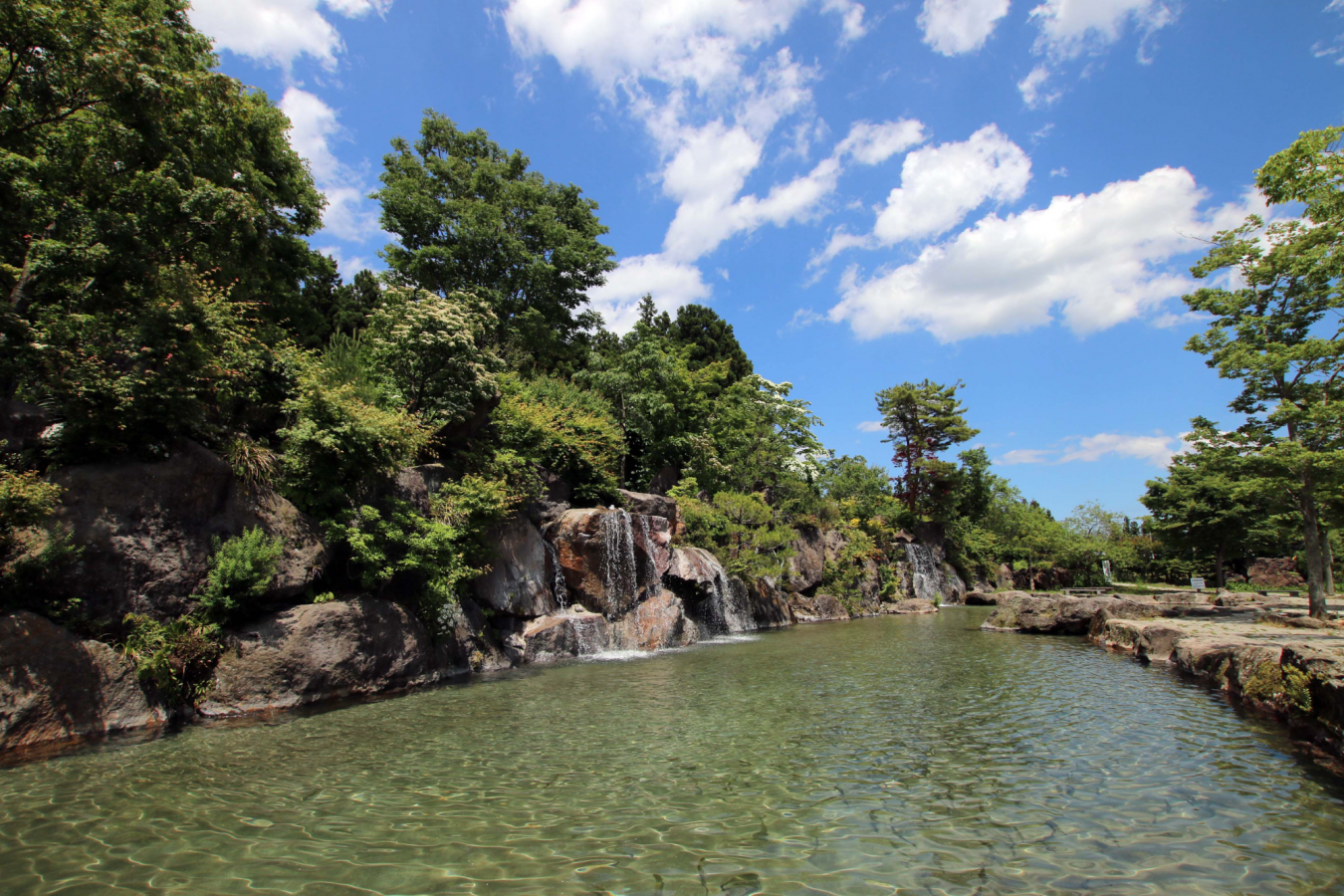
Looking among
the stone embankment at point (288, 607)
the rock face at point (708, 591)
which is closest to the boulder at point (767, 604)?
the rock face at point (708, 591)

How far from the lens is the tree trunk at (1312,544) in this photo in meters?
16.8

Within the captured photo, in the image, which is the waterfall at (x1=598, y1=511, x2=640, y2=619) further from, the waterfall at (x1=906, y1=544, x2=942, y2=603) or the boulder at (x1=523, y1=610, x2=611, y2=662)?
the waterfall at (x1=906, y1=544, x2=942, y2=603)

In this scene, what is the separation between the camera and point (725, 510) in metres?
26.1

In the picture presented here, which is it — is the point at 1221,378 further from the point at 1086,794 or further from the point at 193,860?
the point at 193,860

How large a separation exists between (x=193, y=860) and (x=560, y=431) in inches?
560

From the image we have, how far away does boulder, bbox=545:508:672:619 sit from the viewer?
1712 cm

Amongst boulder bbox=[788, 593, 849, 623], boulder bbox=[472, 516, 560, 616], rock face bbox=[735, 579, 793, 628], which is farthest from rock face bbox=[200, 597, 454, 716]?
boulder bbox=[788, 593, 849, 623]

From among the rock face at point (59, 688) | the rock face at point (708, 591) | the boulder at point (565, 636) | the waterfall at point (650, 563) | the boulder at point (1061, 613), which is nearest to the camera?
the rock face at point (59, 688)

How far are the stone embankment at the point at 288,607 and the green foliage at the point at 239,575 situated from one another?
9.7 inches

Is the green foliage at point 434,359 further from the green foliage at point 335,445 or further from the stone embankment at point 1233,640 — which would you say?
the stone embankment at point 1233,640

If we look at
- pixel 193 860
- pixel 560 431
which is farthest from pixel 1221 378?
pixel 193 860

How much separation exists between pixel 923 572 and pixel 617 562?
32442 mm

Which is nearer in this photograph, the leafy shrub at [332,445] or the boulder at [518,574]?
the leafy shrub at [332,445]

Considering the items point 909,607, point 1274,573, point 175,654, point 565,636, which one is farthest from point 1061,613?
point 1274,573
